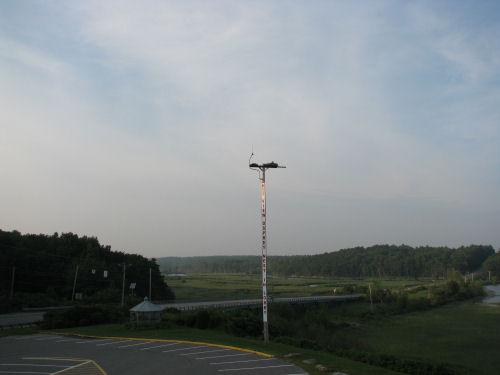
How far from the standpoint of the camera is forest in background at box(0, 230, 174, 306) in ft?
210

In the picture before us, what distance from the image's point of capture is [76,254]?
80125 mm

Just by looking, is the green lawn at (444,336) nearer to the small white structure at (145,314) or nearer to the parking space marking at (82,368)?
the small white structure at (145,314)

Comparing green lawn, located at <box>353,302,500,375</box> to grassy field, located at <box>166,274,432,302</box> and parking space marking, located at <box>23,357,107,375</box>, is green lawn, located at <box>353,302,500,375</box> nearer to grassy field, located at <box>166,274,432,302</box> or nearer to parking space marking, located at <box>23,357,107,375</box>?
parking space marking, located at <box>23,357,107,375</box>

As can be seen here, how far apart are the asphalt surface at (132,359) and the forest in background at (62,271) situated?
34.7 m

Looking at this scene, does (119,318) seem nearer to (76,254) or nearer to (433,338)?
(433,338)

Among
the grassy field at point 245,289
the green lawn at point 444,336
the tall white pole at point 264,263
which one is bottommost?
the green lawn at point 444,336

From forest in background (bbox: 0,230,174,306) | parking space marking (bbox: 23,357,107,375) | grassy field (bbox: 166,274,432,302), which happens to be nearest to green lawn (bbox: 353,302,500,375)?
parking space marking (bbox: 23,357,107,375)

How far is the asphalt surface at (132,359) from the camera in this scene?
17375 millimetres

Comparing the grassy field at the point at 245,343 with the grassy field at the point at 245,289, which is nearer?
the grassy field at the point at 245,343

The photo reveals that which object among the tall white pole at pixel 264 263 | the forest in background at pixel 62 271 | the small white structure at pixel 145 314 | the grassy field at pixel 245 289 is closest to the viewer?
the tall white pole at pixel 264 263

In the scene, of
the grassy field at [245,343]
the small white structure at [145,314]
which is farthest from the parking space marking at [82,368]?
the small white structure at [145,314]

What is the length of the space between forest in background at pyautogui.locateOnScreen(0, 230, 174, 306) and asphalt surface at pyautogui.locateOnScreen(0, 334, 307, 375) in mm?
34656

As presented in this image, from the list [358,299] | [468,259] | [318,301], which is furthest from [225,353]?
[468,259]

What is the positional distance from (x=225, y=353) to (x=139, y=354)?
4511 millimetres
